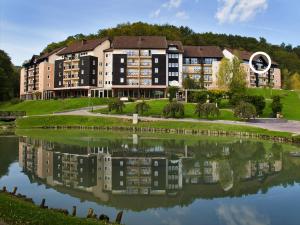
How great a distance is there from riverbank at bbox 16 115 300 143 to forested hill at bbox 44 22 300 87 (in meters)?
64.3

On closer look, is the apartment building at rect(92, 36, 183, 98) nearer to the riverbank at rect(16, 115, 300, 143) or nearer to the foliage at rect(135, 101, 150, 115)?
the foliage at rect(135, 101, 150, 115)

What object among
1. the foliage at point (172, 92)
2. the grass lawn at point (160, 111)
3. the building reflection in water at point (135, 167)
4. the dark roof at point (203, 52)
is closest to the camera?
the building reflection in water at point (135, 167)

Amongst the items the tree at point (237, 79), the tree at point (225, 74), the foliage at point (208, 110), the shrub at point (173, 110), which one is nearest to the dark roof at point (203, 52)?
the tree at point (225, 74)

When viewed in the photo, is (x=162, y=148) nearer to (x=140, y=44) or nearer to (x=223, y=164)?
(x=223, y=164)

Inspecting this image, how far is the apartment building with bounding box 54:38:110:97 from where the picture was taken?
361 ft

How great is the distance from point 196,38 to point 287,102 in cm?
6175

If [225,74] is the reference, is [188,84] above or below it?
below

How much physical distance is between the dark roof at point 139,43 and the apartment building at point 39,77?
875 inches

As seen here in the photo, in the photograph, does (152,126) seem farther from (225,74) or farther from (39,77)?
(39,77)

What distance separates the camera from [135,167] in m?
30.1

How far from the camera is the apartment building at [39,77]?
4764 inches

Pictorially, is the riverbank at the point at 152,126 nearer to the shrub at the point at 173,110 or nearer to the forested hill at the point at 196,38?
the shrub at the point at 173,110

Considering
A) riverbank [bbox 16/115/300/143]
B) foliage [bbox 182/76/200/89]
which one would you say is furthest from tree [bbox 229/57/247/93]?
riverbank [bbox 16/115/300/143]

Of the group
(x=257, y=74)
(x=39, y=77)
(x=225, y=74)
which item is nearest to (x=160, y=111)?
(x=225, y=74)
